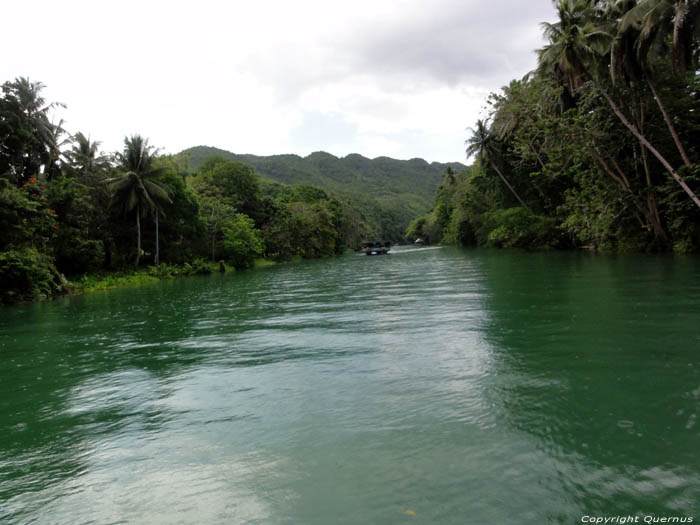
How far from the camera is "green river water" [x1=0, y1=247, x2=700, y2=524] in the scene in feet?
10.5

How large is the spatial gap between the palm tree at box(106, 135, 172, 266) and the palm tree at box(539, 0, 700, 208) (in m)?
28.0

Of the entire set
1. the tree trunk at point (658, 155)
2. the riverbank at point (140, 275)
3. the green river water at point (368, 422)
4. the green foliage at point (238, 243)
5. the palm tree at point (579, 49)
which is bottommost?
the riverbank at point (140, 275)

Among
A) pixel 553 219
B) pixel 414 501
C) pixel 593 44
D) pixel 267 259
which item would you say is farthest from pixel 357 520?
pixel 267 259

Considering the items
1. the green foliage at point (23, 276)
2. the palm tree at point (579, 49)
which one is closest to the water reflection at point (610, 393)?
the palm tree at point (579, 49)

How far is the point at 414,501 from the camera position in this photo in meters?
3.15

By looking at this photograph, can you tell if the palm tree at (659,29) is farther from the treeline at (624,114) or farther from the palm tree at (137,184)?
the palm tree at (137,184)

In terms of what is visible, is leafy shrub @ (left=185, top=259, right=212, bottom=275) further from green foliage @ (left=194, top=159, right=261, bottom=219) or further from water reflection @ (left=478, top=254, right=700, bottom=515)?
water reflection @ (left=478, top=254, right=700, bottom=515)

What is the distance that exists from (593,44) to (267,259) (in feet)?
131

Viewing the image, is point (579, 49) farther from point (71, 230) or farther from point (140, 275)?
point (71, 230)

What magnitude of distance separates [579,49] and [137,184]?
98.7ft

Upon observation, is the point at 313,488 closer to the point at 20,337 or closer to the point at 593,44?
the point at 20,337

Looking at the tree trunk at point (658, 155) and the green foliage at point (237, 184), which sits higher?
the green foliage at point (237, 184)

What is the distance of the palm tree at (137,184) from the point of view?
32.7m

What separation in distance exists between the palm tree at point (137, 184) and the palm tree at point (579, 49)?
28.0 m
